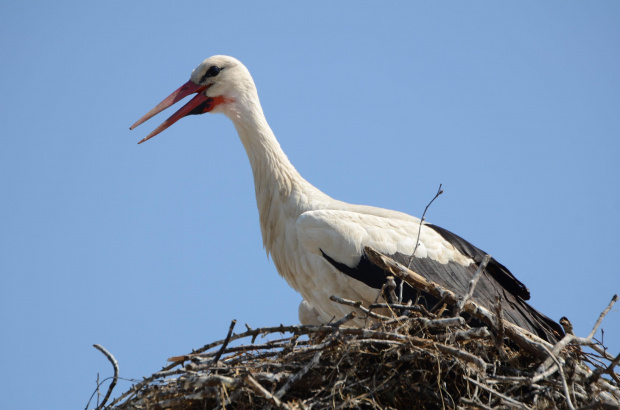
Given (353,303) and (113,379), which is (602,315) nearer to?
(353,303)

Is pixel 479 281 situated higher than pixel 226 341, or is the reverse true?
pixel 479 281

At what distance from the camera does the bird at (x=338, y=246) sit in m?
4.20

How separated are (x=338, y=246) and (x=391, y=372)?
108 centimetres

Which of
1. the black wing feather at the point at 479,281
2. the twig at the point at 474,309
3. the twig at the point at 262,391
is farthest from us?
the black wing feather at the point at 479,281

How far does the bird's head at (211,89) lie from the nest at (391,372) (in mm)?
2229

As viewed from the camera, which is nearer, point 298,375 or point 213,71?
point 298,375

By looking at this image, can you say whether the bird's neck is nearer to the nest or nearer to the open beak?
the open beak

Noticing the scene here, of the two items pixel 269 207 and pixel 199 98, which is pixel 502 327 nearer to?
pixel 269 207

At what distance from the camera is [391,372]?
323 centimetres

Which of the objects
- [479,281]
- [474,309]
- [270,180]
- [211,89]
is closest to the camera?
[474,309]

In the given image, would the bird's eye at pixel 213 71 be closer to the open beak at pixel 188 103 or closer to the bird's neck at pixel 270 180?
the open beak at pixel 188 103

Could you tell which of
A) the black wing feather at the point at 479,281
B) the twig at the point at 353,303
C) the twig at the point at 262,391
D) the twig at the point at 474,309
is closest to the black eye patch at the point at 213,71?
the black wing feather at the point at 479,281

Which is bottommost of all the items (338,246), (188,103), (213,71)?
(338,246)

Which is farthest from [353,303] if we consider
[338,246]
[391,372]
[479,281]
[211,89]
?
[211,89]
